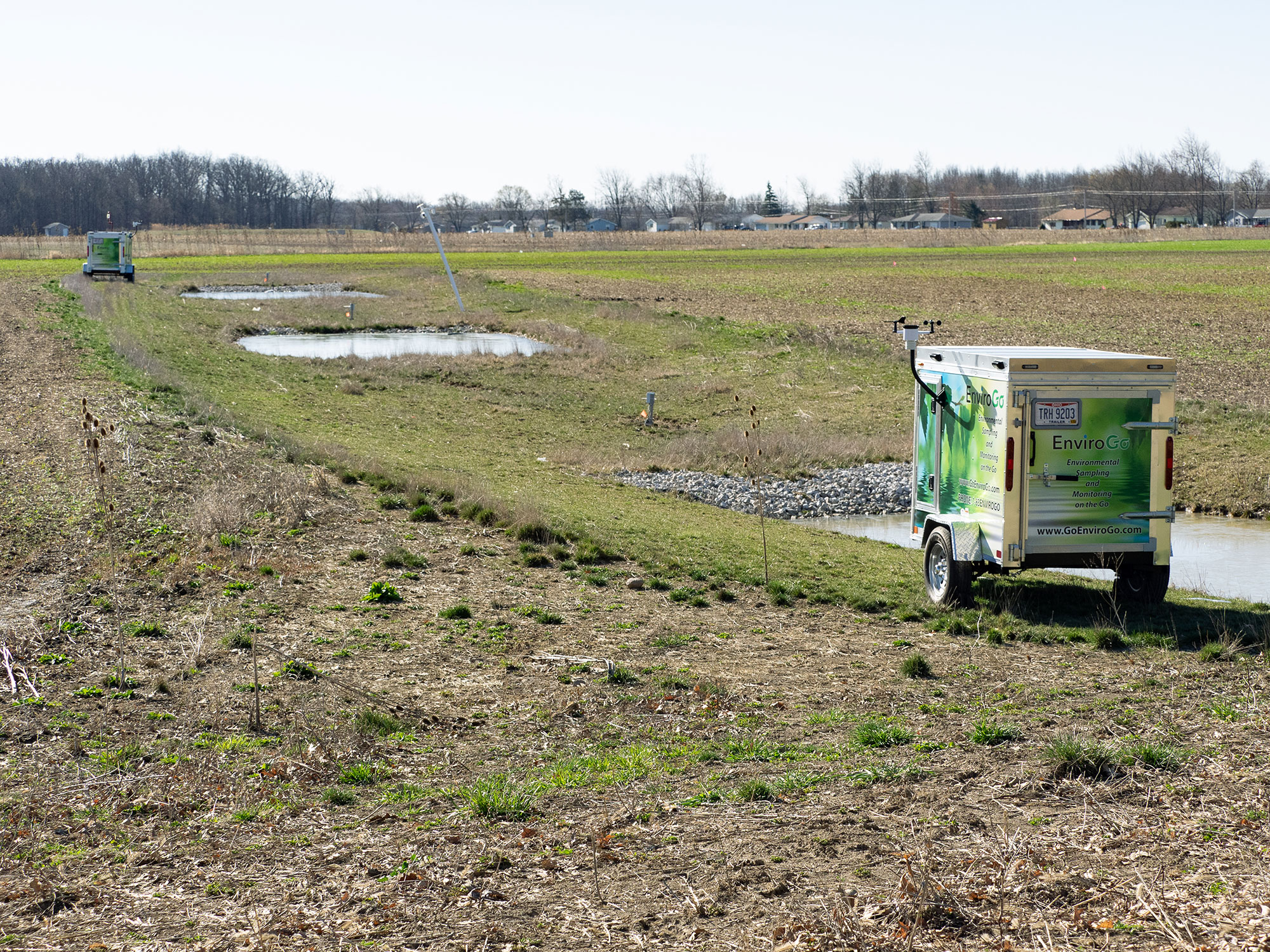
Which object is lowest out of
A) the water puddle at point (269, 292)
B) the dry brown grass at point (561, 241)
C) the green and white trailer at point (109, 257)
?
the water puddle at point (269, 292)

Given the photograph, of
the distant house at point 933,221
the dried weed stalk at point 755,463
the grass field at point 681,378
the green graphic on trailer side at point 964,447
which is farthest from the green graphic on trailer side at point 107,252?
the distant house at point 933,221

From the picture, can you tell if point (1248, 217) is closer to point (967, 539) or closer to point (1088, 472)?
point (1088, 472)

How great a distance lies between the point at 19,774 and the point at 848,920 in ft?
17.1

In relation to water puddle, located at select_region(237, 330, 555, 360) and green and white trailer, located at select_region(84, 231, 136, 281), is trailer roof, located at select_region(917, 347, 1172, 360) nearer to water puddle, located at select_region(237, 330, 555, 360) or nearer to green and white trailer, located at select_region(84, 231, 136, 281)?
water puddle, located at select_region(237, 330, 555, 360)

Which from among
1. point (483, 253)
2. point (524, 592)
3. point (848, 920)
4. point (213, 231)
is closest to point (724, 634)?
point (524, 592)

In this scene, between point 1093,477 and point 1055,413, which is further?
point 1093,477

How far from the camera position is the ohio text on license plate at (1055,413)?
11023 mm

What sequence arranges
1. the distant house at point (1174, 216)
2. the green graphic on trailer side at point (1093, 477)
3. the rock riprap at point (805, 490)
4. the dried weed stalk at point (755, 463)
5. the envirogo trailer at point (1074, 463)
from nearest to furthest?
the envirogo trailer at point (1074, 463)
the green graphic on trailer side at point (1093, 477)
the dried weed stalk at point (755, 463)
the rock riprap at point (805, 490)
the distant house at point (1174, 216)

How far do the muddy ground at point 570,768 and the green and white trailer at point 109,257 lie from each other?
58.9 meters

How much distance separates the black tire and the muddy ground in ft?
5.63

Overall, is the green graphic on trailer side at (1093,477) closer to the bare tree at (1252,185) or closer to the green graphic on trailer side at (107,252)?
the green graphic on trailer side at (107,252)

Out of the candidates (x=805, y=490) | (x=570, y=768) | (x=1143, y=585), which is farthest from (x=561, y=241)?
Answer: (x=570, y=768)

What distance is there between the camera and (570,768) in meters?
7.32

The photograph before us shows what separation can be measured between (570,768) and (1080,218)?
19537cm
